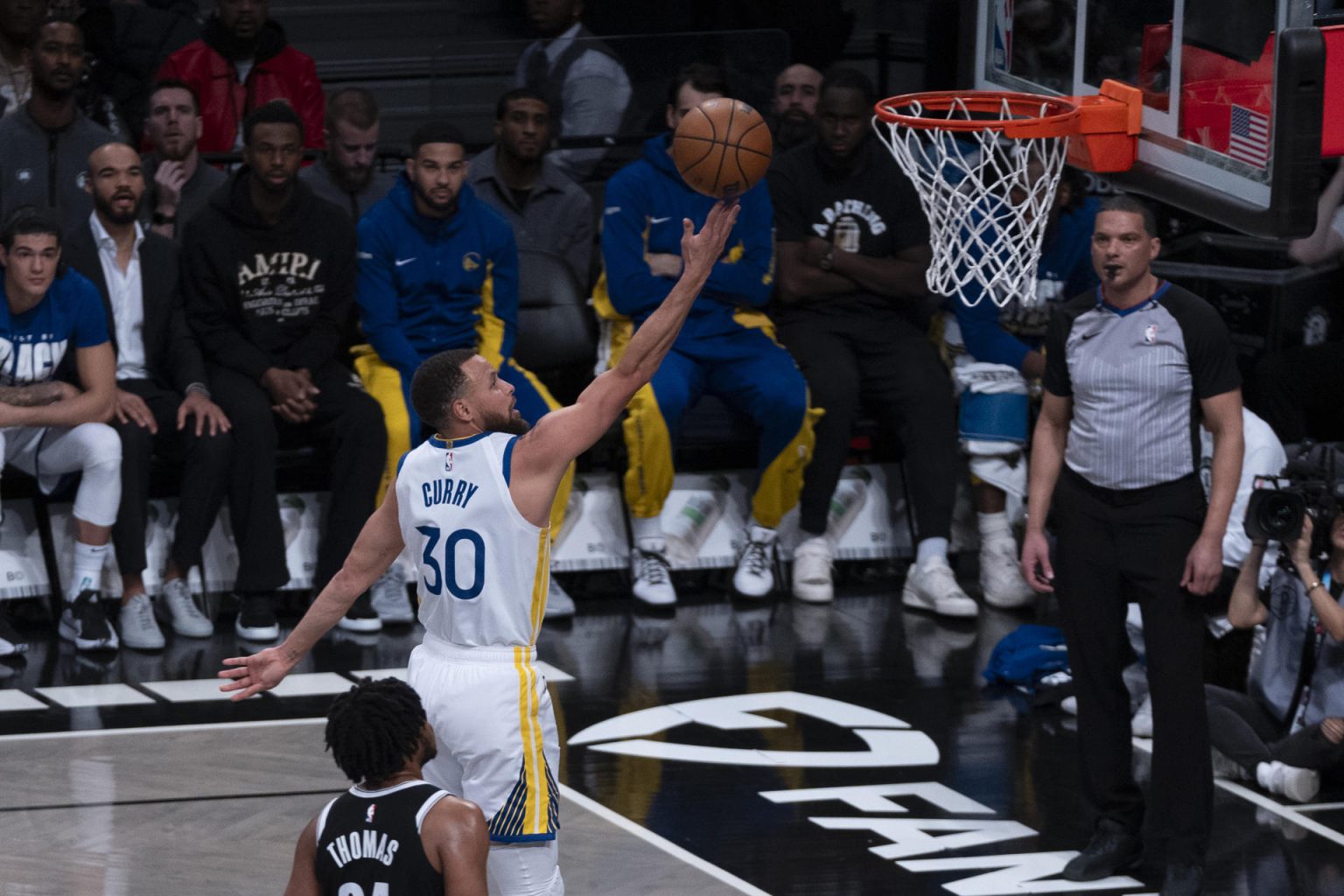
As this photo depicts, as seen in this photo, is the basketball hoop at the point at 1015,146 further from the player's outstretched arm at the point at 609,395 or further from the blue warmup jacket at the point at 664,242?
the player's outstretched arm at the point at 609,395

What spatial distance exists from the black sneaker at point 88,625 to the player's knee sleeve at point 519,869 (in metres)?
4.14

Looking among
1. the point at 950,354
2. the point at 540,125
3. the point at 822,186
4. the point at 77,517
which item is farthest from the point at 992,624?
the point at 77,517

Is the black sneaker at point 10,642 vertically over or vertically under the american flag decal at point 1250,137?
under

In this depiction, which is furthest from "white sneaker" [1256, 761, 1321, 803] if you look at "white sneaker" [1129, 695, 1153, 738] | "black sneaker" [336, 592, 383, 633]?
"black sneaker" [336, 592, 383, 633]

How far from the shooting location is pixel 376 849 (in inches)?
147

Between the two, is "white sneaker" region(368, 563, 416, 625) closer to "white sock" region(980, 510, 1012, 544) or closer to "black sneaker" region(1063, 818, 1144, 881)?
"white sock" region(980, 510, 1012, 544)

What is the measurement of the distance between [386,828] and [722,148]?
2.67 meters

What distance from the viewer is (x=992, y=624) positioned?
8938 millimetres

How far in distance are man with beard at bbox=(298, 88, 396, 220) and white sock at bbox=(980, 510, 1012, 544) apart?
3234mm

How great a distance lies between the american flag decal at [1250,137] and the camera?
18.7 ft

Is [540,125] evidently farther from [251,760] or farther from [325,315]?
[251,760]

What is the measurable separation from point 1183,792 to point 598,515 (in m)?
4.13

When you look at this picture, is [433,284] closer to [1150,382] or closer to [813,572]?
[813,572]

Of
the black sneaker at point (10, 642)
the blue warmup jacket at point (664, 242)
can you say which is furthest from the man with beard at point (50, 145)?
the blue warmup jacket at point (664, 242)
